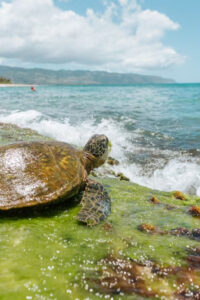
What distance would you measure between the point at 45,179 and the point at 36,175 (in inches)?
5.4

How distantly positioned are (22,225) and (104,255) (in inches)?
44.7

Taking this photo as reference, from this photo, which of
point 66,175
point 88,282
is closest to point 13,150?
point 66,175

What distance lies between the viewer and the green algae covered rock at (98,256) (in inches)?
76.9

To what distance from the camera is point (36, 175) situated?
10.9 ft

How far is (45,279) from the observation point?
2.01 metres

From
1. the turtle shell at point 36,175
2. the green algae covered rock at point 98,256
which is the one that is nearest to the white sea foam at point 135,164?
the green algae covered rock at point 98,256

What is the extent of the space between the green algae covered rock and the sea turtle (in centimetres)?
20

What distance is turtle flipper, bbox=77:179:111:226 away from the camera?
316 cm

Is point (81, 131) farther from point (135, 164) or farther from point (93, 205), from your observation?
point (93, 205)

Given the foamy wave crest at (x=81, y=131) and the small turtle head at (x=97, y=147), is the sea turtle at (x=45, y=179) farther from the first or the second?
the foamy wave crest at (x=81, y=131)

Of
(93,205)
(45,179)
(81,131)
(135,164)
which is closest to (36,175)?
(45,179)

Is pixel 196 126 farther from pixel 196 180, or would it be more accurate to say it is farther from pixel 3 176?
pixel 3 176

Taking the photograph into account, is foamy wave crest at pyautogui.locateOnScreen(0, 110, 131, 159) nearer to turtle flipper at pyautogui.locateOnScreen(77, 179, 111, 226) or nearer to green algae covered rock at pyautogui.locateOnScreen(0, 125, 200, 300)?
turtle flipper at pyautogui.locateOnScreen(77, 179, 111, 226)

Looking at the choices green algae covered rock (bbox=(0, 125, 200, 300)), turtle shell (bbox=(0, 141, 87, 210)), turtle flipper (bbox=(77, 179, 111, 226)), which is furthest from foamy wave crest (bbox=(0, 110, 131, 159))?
green algae covered rock (bbox=(0, 125, 200, 300))
